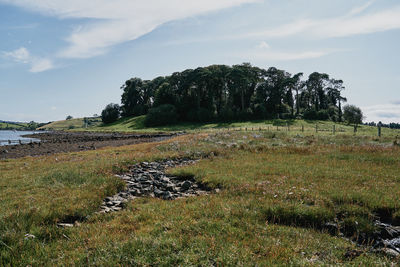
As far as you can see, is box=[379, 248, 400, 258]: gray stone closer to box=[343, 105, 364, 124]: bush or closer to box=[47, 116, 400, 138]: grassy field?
box=[47, 116, 400, 138]: grassy field

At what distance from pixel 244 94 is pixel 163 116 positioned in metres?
38.5

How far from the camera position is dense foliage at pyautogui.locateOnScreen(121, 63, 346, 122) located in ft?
300

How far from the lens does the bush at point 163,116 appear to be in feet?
321

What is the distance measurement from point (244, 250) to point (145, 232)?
9.58ft

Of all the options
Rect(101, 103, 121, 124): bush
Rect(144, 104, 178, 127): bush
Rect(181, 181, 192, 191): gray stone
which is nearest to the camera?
Rect(181, 181, 192, 191): gray stone

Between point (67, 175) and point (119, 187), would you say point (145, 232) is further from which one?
point (67, 175)

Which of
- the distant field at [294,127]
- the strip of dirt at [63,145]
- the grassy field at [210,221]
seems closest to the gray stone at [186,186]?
the grassy field at [210,221]

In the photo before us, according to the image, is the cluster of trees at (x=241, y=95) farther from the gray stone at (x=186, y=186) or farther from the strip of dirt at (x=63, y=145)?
the gray stone at (x=186, y=186)

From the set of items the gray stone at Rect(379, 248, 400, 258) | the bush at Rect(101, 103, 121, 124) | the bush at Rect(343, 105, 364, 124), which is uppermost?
the bush at Rect(101, 103, 121, 124)

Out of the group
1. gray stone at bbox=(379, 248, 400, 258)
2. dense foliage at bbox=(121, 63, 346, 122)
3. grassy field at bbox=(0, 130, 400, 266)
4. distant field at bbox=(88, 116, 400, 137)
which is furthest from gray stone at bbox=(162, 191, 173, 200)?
dense foliage at bbox=(121, 63, 346, 122)

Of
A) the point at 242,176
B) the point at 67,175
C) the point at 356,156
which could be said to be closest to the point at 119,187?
the point at 67,175

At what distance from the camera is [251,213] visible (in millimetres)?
7672

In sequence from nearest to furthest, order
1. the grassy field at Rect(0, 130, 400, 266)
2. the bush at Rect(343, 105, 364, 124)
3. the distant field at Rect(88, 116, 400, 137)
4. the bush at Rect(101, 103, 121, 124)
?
the grassy field at Rect(0, 130, 400, 266) → the distant field at Rect(88, 116, 400, 137) → the bush at Rect(343, 105, 364, 124) → the bush at Rect(101, 103, 121, 124)

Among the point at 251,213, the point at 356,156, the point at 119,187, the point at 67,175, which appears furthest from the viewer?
the point at 356,156
